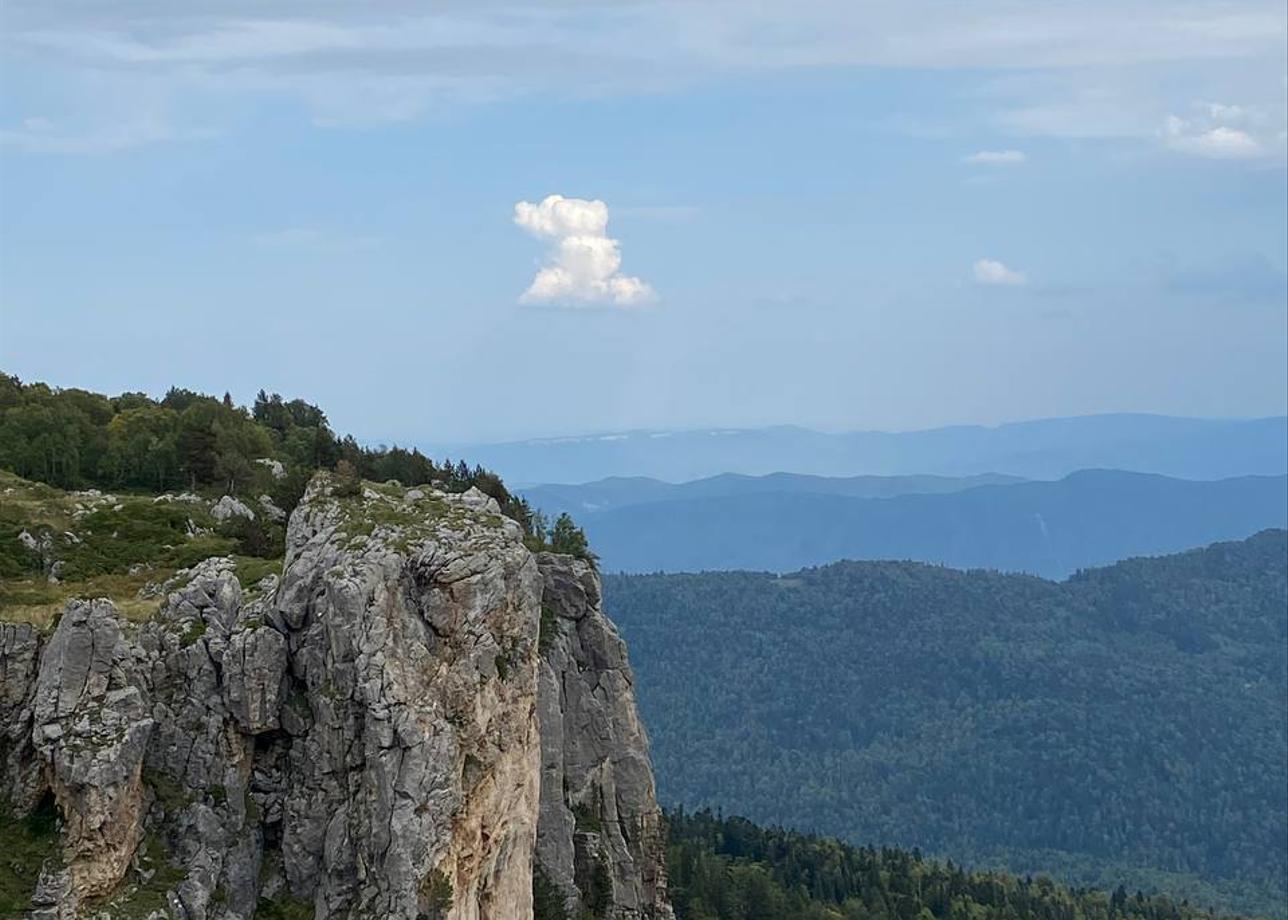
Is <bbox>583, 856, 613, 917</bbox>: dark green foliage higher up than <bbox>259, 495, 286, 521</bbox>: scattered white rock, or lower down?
lower down

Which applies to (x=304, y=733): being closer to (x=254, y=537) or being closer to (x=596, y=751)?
(x=254, y=537)

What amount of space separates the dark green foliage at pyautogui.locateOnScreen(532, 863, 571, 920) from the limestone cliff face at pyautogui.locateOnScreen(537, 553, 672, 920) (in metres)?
3.29

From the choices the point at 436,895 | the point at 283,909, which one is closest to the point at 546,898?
the point at 283,909

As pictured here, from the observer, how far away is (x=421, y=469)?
78.1 metres

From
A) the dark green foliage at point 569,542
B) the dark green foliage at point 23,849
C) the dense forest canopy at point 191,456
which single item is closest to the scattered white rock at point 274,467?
the dense forest canopy at point 191,456

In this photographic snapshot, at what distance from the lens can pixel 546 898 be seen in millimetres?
56500

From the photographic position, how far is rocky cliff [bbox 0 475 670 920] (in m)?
39.4

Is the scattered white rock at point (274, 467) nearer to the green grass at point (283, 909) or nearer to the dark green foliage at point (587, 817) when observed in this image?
the dark green foliage at point (587, 817)

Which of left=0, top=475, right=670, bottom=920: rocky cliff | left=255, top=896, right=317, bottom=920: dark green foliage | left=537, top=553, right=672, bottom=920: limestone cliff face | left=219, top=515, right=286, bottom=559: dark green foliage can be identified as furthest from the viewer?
left=537, top=553, right=672, bottom=920: limestone cliff face

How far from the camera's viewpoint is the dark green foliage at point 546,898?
183 ft

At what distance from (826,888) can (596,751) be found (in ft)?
198

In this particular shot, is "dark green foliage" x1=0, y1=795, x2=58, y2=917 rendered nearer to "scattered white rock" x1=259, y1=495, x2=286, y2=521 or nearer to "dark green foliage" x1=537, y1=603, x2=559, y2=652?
"scattered white rock" x1=259, y1=495, x2=286, y2=521

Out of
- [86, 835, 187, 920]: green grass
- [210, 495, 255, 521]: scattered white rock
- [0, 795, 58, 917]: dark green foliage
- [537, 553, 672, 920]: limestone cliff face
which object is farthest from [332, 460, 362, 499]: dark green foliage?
[537, 553, 672, 920]: limestone cliff face

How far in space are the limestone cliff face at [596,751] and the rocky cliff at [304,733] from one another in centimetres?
1638
